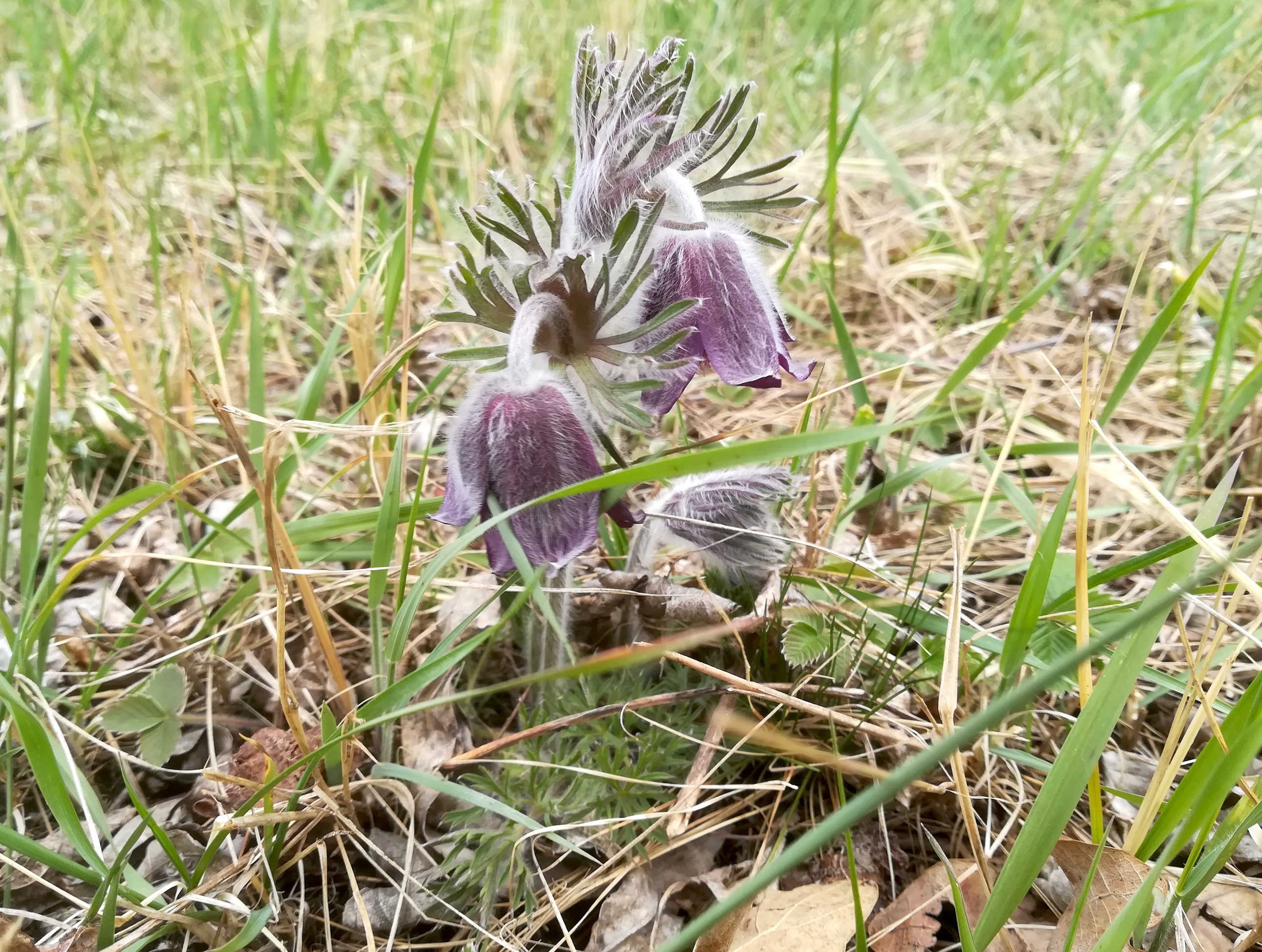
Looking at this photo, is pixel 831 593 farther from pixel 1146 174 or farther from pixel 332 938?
→ pixel 1146 174

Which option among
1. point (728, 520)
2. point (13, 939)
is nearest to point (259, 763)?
point (13, 939)

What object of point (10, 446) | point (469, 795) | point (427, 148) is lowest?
point (469, 795)

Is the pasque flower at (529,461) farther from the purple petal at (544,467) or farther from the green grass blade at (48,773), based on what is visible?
the green grass blade at (48,773)

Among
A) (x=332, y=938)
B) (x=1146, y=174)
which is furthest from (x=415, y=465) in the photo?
(x=1146, y=174)

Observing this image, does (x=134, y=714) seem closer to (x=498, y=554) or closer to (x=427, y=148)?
(x=498, y=554)

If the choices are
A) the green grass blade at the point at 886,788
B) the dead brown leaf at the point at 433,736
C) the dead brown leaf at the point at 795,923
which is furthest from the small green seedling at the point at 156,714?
the green grass blade at the point at 886,788

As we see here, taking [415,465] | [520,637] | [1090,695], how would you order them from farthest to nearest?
[415,465] → [520,637] → [1090,695]
